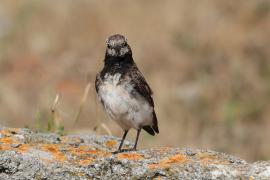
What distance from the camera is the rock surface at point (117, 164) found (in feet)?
21.0

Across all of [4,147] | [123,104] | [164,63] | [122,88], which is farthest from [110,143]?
[164,63]

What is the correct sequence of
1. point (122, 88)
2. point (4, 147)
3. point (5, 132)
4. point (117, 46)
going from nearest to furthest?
point (4, 147) → point (5, 132) → point (122, 88) → point (117, 46)

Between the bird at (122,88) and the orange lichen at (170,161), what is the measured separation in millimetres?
1063

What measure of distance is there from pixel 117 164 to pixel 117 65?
1612 mm

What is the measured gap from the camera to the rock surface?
639cm

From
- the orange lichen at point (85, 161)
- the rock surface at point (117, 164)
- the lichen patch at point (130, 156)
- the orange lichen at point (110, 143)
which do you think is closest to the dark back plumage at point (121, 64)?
the orange lichen at point (110, 143)

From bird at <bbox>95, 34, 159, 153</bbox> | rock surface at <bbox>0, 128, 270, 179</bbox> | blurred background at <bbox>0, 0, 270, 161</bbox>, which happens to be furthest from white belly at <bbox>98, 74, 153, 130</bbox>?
blurred background at <bbox>0, 0, 270, 161</bbox>

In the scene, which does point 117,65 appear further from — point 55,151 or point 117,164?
point 117,164

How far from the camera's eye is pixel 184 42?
55.9 feet

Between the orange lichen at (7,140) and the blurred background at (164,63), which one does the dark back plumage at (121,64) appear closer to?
the orange lichen at (7,140)

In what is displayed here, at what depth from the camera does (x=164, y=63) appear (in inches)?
652

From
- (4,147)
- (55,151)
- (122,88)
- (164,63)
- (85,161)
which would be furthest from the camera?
(164,63)

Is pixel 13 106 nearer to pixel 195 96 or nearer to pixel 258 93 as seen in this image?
pixel 195 96

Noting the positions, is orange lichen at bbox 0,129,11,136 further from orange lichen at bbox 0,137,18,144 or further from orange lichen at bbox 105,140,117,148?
orange lichen at bbox 105,140,117,148
